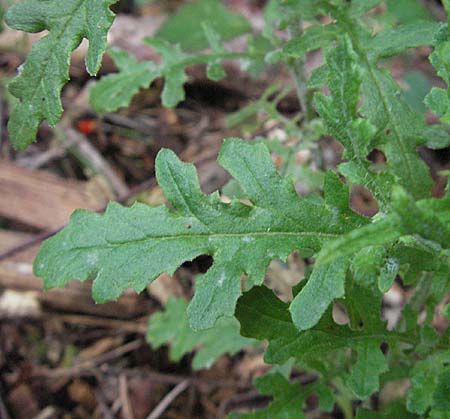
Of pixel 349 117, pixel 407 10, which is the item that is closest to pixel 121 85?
pixel 349 117

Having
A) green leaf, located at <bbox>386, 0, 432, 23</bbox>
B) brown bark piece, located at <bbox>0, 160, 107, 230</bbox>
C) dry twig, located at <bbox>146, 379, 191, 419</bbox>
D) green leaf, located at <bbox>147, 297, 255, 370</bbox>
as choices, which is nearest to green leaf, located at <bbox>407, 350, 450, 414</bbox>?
green leaf, located at <bbox>147, 297, 255, 370</bbox>

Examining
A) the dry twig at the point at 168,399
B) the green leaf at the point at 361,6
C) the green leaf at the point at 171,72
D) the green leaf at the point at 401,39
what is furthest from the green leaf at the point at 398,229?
the dry twig at the point at 168,399

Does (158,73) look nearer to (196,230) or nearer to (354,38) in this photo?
(354,38)

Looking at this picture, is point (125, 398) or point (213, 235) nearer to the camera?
point (213, 235)

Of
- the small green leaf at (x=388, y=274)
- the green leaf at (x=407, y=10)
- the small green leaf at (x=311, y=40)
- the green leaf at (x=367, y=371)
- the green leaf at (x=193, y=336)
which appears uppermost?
the small green leaf at (x=311, y=40)

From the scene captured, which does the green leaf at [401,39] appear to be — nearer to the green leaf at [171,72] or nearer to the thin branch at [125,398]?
the green leaf at [171,72]

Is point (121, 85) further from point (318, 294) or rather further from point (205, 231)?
point (318, 294)
